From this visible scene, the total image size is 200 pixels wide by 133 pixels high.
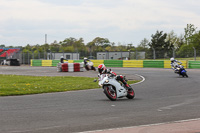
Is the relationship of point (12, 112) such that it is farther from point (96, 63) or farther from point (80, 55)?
point (80, 55)

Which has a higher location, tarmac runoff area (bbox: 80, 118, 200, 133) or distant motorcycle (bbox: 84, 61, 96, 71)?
distant motorcycle (bbox: 84, 61, 96, 71)

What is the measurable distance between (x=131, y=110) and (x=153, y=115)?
929 millimetres

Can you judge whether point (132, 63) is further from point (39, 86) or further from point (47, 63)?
point (39, 86)

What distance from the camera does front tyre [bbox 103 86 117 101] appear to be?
11.3 meters

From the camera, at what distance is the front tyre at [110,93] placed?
1128cm

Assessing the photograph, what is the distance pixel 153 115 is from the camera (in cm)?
823

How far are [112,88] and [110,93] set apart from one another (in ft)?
0.75

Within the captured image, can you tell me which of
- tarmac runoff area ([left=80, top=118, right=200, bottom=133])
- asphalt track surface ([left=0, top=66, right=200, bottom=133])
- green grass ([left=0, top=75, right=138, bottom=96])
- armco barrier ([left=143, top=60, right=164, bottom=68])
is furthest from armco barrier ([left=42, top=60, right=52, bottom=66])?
tarmac runoff area ([left=80, top=118, right=200, bottom=133])

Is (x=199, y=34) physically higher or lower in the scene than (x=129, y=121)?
higher

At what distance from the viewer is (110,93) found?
37.3 ft

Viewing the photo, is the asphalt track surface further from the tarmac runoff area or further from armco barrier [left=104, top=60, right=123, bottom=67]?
armco barrier [left=104, top=60, right=123, bottom=67]

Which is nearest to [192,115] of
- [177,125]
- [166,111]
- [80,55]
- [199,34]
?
[166,111]

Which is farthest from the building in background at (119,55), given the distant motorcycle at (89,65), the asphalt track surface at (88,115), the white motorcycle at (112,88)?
the asphalt track surface at (88,115)

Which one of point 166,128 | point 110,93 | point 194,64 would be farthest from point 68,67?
point 166,128
